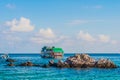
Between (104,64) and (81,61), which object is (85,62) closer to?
(81,61)

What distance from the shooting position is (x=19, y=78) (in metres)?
78.2

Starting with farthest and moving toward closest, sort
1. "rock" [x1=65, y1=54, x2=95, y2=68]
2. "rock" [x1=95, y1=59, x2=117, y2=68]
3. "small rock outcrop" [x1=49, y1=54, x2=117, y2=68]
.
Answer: "rock" [x1=65, y1=54, x2=95, y2=68] < "small rock outcrop" [x1=49, y1=54, x2=117, y2=68] < "rock" [x1=95, y1=59, x2=117, y2=68]

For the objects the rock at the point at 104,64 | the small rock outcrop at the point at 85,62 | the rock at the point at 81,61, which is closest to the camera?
the rock at the point at 104,64

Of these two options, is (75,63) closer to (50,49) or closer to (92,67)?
(92,67)

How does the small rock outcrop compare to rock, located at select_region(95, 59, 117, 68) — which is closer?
rock, located at select_region(95, 59, 117, 68)

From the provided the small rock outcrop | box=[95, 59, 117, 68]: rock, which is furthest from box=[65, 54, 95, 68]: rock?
box=[95, 59, 117, 68]: rock

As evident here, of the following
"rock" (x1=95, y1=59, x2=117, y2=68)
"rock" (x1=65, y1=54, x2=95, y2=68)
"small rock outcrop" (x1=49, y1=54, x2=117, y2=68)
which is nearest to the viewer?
"rock" (x1=95, y1=59, x2=117, y2=68)

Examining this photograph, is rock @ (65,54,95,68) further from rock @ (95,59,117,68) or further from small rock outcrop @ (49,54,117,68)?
rock @ (95,59,117,68)

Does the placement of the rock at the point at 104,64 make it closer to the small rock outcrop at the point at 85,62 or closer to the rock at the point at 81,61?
the small rock outcrop at the point at 85,62

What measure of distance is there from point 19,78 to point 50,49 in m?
120

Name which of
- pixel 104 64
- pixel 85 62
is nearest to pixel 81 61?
pixel 85 62

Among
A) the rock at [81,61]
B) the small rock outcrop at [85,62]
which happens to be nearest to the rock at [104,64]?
the small rock outcrop at [85,62]

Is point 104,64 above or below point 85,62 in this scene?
below

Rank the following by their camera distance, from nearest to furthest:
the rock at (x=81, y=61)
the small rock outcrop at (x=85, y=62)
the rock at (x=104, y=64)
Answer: the rock at (x=104, y=64) < the small rock outcrop at (x=85, y=62) < the rock at (x=81, y=61)
